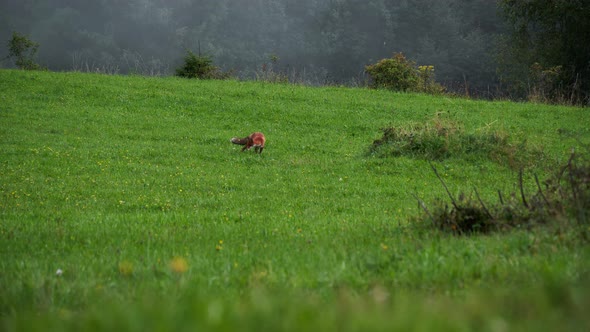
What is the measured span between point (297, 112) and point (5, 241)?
63.6 feet

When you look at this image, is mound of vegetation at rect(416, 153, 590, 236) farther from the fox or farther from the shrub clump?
the shrub clump

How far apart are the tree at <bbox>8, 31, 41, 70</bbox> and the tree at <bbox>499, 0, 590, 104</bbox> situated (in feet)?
116

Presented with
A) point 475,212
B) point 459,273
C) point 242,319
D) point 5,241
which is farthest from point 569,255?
point 5,241

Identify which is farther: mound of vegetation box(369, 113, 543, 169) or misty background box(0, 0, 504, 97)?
misty background box(0, 0, 504, 97)

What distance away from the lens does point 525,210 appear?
711cm

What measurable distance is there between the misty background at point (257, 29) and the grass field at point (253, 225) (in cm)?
4355

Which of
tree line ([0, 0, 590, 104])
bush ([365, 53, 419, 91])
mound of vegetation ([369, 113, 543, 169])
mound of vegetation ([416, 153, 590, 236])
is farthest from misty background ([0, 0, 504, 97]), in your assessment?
mound of vegetation ([416, 153, 590, 236])

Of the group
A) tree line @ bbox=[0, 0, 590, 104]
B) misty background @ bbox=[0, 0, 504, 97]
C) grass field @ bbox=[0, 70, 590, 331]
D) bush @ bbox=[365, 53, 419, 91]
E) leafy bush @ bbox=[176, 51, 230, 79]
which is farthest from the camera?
misty background @ bbox=[0, 0, 504, 97]

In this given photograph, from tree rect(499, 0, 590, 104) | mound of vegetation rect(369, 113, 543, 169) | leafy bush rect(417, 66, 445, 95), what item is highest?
tree rect(499, 0, 590, 104)

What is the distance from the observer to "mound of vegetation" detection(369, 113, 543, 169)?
16.9 meters

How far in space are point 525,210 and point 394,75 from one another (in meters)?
29.5

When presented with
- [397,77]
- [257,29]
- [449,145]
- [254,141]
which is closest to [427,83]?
[397,77]

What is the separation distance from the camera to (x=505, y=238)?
629 centimetres

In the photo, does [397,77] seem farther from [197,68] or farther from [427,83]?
[197,68]
